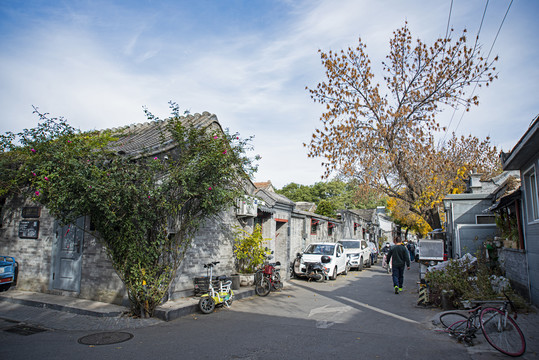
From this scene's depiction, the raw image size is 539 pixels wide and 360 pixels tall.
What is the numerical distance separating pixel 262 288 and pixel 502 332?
7094 millimetres

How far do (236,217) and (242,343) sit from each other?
652 cm

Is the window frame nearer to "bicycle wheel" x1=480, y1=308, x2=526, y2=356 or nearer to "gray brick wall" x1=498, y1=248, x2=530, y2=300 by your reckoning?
"gray brick wall" x1=498, y1=248, x2=530, y2=300

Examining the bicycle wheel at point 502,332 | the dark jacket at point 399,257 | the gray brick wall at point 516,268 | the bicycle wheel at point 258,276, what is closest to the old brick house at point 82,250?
the bicycle wheel at point 258,276

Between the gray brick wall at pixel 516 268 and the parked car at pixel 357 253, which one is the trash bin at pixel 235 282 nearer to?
the gray brick wall at pixel 516 268

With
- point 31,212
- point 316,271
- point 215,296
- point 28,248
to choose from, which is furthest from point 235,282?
point 31,212

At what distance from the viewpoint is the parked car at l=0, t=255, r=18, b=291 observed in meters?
10.0

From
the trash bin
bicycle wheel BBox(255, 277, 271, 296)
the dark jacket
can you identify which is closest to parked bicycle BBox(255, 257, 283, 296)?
bicycle wheel BBox(255, 277, 271, 296)

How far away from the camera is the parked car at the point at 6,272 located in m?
10.0

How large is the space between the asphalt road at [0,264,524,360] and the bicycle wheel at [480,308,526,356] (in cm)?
23

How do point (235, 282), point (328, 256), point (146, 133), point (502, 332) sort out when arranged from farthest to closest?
point (328, 256)
point (146, 133)
point (235, 282)
point (502, 332)

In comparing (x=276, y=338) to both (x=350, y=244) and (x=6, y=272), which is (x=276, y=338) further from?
(x=350, y=244)

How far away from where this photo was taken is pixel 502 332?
222 inches

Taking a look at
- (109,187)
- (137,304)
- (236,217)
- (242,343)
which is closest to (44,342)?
(137,304)

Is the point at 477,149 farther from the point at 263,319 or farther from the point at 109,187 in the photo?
the point at 109,187
